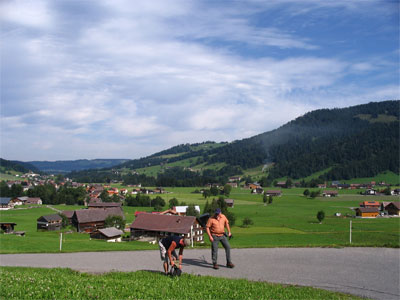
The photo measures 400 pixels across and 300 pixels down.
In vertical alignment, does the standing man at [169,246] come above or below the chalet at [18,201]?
above

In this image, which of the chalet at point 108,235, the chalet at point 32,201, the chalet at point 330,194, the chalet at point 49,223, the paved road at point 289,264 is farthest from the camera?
the chalet at point 330,194

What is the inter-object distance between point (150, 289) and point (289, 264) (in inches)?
240

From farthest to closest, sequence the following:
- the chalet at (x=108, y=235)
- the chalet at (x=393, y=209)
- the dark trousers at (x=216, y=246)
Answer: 1. the chalet at (x=393, y=209)
2. the chalet at (x=108, y=235)
3. the dark trousers at (x=216, y=246)

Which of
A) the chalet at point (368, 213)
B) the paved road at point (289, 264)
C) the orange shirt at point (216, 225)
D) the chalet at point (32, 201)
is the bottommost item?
the chalet at point (32, 201)

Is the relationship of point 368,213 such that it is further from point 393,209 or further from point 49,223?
point 49,223

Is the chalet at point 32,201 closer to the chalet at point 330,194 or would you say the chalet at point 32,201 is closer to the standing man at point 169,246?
the chalet at point 330,194

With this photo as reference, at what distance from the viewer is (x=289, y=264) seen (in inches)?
467

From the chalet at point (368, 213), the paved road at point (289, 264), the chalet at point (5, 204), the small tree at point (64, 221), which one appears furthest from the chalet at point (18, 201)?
the paved road at point (289, 264)

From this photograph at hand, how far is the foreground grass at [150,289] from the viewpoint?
23.4ft

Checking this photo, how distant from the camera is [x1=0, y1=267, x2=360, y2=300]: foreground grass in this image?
7129 millimetres

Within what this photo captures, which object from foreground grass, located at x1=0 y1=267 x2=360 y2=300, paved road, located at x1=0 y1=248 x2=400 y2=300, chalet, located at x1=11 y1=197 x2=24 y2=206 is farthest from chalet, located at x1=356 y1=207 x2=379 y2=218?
chalet, located at x1=11 y1=197 x2=24 y2=206

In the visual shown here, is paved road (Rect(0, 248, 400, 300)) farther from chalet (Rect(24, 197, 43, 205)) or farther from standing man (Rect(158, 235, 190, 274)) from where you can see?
chalet (Rect(24, 197, 43, 205))

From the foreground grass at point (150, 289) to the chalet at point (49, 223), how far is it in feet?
198

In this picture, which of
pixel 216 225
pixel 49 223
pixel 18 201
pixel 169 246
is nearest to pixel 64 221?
pixel 49 223
